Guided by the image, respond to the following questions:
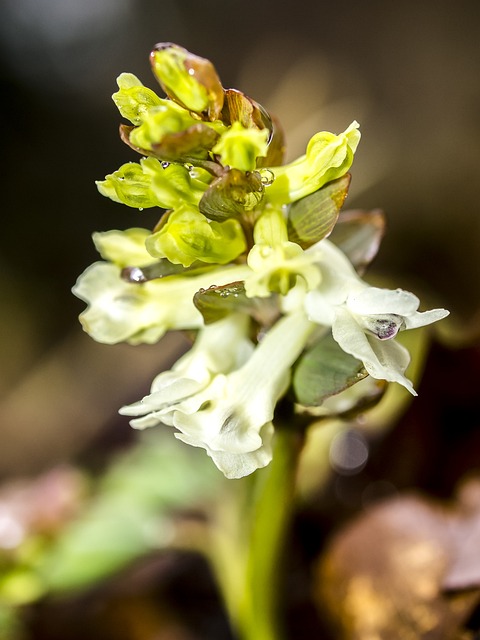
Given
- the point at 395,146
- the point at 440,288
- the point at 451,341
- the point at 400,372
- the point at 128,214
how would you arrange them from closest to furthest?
1. the point at 400,372
2. the point at 451,341
3. the point at 440,288
4. the point at 395,146
5. the point at 128,214

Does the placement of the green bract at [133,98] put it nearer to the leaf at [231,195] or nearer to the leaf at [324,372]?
the leaf at [231,195]

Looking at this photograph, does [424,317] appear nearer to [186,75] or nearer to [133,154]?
[186,75]

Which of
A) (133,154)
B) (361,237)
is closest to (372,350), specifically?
(361,237)

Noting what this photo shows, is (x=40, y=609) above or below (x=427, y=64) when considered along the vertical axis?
below

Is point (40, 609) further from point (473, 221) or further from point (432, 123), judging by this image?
point (432, 123)

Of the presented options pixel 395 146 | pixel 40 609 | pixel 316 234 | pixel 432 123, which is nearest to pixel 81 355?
pixel 40 609

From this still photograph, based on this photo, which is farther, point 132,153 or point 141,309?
point 132,153

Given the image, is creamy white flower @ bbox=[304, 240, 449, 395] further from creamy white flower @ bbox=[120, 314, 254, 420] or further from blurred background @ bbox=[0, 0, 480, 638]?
blurred background @ bbox=[0, 0, 480, 638]
